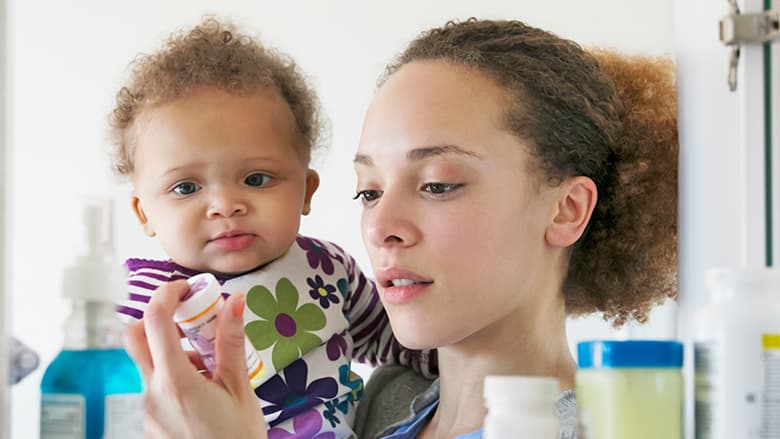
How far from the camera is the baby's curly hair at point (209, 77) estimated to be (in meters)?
1.38

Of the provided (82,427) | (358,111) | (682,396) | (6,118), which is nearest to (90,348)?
(82,427)

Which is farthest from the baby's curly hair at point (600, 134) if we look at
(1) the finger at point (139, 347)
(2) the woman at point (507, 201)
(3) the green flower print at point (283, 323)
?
(1) the finger at point (139, 347)

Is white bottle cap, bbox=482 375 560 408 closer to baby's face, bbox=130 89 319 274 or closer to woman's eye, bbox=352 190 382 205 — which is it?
woman's eye, bbox=352 190 382 205

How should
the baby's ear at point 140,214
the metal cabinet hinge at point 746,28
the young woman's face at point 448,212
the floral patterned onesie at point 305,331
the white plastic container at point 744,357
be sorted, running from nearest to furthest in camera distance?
the white plastic container at point 744,357, the metal cabinet hinge at point 746,28, the young woman's face at point 448,212, the floral patterned onesie at point 305,331, the baby's ear at point 140,214

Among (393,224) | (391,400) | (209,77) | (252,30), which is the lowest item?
(391,400)

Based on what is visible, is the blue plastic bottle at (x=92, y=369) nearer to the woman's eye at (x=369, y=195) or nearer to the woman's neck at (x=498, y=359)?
the woman's eye at (x=369, y=195)

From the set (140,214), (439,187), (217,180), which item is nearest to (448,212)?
(439,187)

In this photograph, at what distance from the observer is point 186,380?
3.27ft

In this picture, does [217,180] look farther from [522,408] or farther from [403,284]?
[522,408]

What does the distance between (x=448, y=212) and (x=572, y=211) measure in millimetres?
182

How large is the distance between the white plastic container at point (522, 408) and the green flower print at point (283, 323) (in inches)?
22.8

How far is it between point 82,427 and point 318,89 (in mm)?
876

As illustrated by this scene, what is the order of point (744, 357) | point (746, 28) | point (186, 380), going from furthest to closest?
point (186, 380), point (746, 28), point (744, 357)

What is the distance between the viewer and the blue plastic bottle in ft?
2.57
